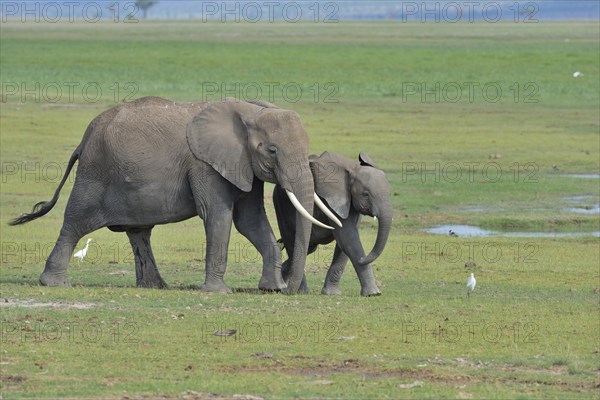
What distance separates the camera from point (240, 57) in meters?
78.5

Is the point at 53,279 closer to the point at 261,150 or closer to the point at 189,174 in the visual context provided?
the point at 189,174

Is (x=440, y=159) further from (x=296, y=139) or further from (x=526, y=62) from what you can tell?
(x=526, y=62)

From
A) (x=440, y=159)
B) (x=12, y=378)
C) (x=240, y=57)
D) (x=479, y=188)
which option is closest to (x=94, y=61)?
(x=240, y=57)

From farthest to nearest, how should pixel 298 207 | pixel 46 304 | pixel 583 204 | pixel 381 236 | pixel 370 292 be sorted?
pixel 583 204
pixel 370 292
pixel 381 236
pixel 298 207
pixel 46 304

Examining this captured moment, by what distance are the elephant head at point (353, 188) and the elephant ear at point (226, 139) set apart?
0.93 meters

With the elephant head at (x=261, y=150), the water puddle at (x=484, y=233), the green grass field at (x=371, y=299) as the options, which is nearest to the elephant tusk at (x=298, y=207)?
the elephant head at (x=261, y=150)

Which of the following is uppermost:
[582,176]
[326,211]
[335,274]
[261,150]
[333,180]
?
[261,150]

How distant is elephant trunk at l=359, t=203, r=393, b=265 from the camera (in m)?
16.8

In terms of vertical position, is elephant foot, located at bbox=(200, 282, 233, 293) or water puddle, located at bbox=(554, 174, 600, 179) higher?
water puddle, located at bbox=(554, 174, 600, 179)

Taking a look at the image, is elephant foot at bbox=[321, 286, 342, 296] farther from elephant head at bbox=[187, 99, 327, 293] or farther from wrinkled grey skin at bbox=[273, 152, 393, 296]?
elephant head at bbox=[187, 99, 327, 293]

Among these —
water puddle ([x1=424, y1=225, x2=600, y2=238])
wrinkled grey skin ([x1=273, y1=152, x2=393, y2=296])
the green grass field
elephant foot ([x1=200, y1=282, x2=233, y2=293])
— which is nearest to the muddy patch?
the green grass field

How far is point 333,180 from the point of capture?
1728 centimetres

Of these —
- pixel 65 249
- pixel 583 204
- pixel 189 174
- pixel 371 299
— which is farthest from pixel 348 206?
pixel 583 204

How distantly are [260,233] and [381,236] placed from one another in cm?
156
